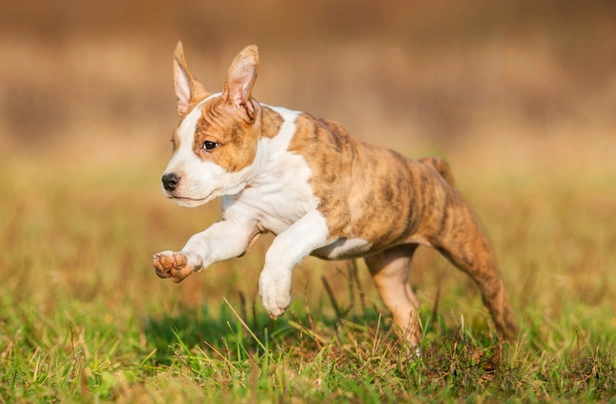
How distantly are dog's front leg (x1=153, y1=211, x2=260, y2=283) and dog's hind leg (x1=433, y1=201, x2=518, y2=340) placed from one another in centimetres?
135

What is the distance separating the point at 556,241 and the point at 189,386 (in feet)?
19.2

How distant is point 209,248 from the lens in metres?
4.41

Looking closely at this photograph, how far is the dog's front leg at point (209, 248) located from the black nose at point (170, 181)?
34 cm

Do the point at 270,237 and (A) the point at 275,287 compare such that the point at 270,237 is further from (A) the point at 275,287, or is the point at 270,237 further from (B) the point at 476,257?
(A) the point at 275,287

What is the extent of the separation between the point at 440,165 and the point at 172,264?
2463 millimetres

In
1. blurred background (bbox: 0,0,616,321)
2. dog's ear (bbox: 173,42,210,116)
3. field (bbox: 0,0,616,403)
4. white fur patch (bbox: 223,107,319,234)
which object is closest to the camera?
field (bbox: 0,0,616,403)

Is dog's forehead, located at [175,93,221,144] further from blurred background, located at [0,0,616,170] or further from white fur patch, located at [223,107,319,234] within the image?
blurred background, located at [0,0,616,170]

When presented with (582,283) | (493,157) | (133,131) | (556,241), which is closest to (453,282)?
(582,283)

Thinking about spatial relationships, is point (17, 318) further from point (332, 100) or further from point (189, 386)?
point (332, 100)

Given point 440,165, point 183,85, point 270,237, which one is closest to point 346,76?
point 270,237

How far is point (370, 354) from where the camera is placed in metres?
4.32

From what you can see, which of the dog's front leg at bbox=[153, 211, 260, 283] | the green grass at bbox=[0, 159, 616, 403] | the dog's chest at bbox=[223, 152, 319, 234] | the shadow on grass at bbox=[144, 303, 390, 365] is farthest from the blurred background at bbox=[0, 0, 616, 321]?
the dog's chest at bbox=[223, 152, 319, 234]

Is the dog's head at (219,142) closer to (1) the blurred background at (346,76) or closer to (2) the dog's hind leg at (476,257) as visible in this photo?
(2) the dog's hind leg at (476,257)

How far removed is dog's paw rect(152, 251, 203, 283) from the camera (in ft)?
13.2
